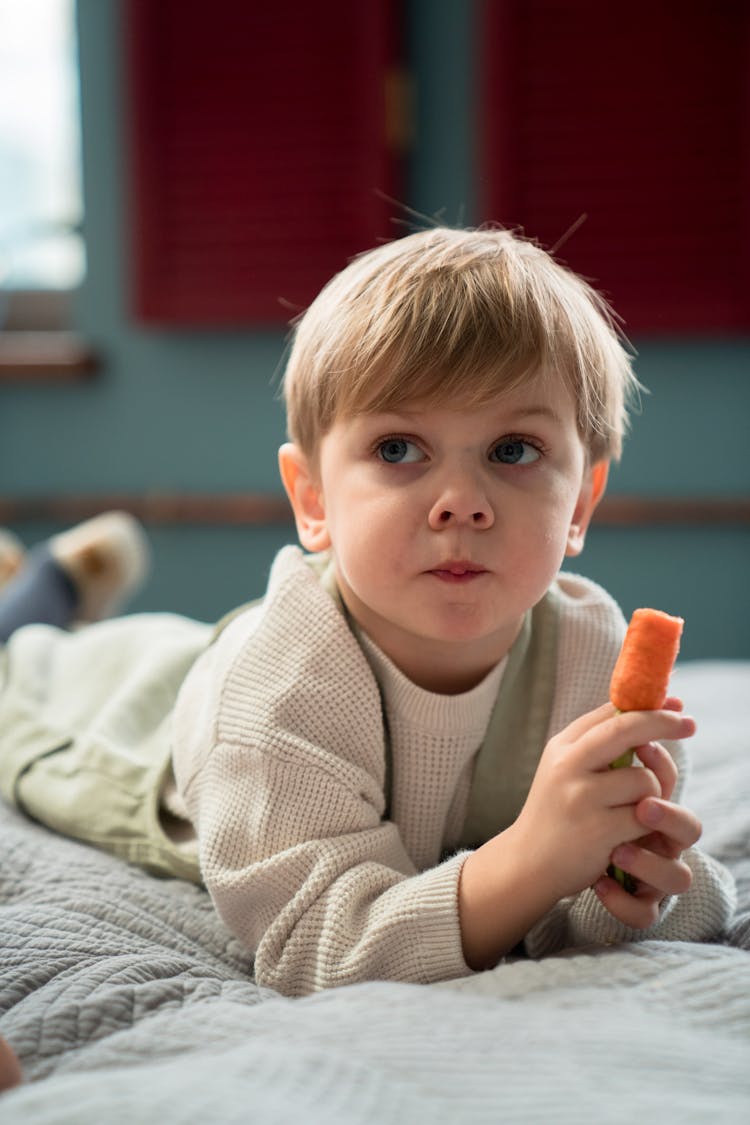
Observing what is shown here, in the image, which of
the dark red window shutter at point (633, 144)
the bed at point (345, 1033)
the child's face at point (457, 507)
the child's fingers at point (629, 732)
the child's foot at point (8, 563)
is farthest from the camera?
the dark red window shutter at point (633, 144)

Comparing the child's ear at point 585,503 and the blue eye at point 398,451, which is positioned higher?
the blue eye at point 398,451

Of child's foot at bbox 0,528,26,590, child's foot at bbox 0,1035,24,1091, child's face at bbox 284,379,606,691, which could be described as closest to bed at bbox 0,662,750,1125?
child's foot at bbox 0,1035,24,1091

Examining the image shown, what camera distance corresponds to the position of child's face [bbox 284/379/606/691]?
814 mm

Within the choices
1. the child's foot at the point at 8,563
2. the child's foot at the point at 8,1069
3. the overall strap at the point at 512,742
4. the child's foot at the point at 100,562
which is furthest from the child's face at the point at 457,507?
the child's foot at the point at 8,563

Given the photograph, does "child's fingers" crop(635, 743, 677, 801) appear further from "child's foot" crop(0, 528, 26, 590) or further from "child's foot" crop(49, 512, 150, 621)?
"child's foot" crop(0, 528, 26, 590)

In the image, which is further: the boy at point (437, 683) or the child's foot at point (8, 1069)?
the boy at point (437, 683)

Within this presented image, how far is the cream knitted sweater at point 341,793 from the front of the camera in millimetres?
781

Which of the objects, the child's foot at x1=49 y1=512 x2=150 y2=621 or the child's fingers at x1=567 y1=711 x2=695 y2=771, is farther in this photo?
the child's foot at x1=49 y1=512 x2=150 y2=621

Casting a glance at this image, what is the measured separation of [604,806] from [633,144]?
6.47 ft

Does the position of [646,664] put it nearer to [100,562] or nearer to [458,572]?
[458,572]

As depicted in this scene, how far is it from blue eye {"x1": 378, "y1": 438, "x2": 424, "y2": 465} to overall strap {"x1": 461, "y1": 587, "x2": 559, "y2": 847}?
0.21 meters

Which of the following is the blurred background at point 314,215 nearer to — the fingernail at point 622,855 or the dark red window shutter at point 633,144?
the dark red window shutter at point 633,144

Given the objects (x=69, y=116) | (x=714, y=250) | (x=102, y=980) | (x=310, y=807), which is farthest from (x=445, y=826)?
(x=69, y=116)

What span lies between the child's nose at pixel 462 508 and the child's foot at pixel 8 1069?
409mm
